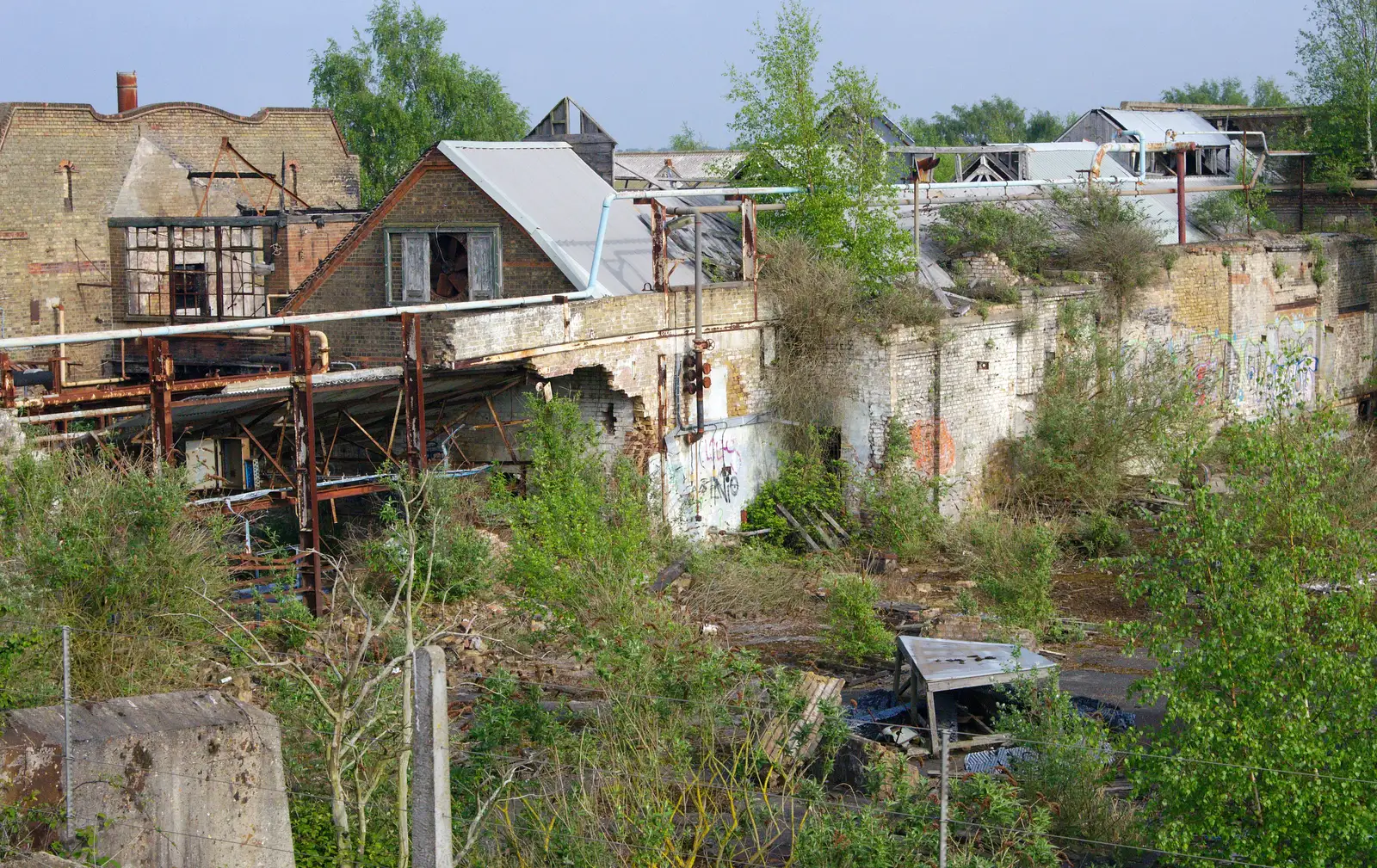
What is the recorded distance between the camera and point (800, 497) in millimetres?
17156

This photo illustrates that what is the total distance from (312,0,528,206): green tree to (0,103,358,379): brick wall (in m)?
11.5

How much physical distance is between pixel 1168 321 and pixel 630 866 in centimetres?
1702

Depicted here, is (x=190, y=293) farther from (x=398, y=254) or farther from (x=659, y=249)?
(x=659, y=249)

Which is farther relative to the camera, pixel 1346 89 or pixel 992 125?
pixel 992 125

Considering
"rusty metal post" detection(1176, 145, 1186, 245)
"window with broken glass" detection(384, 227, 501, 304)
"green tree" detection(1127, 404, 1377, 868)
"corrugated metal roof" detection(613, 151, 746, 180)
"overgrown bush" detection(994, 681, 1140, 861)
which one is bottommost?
"overgrown bush" detection(994, 681, 1140, 861)

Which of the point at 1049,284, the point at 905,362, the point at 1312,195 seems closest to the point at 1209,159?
A: the point at 1312,195

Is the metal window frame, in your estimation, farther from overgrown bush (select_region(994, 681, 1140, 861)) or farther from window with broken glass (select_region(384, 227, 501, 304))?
overgrown bush (select_region(994, 681, 1140, 861))

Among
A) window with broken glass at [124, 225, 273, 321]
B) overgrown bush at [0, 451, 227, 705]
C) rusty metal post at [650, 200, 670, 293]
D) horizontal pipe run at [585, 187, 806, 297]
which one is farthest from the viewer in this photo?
window with broken glass at [124, 225, 273, 321]

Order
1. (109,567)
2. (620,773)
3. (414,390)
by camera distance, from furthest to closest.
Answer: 1. (414,390)
2. (109,567)
3. (620,773)

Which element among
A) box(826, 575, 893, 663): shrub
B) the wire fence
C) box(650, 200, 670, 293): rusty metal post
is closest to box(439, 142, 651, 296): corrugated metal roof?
box(650, 200, 670, 293): rusty metal post

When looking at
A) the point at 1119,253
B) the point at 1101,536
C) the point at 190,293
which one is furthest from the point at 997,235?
the point at 190,293

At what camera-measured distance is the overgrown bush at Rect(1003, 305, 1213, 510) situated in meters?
17.9

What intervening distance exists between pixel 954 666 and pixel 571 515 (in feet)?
12.8

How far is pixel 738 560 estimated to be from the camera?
A: 51.0 feet
